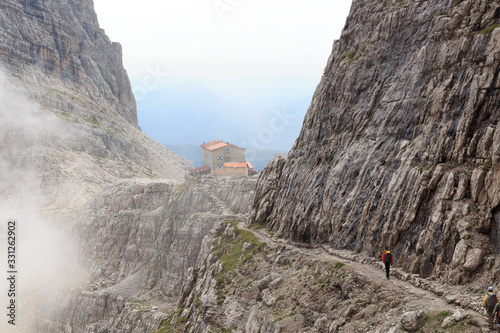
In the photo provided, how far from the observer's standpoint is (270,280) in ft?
168

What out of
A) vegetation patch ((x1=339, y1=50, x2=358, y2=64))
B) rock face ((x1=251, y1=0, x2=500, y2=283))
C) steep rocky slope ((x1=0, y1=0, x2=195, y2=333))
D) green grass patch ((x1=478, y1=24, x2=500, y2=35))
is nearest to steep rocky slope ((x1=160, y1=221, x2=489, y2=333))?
rock face ((x1=251, y1=0, x2=500, y2=283))

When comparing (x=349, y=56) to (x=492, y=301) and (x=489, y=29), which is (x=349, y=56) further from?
(x=492, y=301)

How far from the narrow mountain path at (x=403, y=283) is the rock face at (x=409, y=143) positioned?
129 cm

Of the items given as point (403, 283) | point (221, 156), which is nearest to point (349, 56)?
point (403, 283)

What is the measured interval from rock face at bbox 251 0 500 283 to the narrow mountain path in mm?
1295

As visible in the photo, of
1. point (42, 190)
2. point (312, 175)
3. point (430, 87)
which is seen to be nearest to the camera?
point (430, 87)

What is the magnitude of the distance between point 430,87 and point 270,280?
1086 inches

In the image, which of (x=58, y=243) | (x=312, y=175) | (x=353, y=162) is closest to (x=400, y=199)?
(x=353, y=162)

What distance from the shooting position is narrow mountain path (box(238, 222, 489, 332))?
2797cm

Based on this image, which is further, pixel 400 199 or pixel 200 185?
pixel 200 185

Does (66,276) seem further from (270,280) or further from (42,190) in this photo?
(270,280)

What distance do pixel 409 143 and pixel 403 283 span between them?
15.5 m

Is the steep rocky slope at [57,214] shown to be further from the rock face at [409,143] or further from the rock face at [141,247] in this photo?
the rock face at [409,143]

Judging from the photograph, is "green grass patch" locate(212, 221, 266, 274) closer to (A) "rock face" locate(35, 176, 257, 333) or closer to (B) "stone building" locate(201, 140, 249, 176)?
(A) "rock face" locate(35, 176, 257, 333)
